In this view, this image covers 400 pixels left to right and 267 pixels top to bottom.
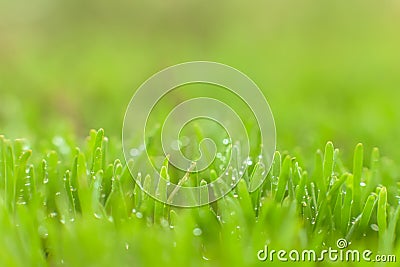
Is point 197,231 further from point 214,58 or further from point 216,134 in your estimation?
point 214,58

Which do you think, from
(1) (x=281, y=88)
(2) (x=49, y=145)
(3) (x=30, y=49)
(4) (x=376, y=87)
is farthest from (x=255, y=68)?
(2) (x=49, y=145)

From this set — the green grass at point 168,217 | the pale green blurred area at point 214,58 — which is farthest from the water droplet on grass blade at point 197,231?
the pale green blurred area at point 214,58

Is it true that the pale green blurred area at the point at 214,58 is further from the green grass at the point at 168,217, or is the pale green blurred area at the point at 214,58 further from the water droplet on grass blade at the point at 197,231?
the water droplet on grass blade at the point at 197,231

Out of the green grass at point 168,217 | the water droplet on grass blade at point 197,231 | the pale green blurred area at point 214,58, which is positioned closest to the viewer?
the green grass at point 168,217

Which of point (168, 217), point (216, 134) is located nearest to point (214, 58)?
point (216, 134)

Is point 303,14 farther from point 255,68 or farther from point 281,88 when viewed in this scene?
point 281,88

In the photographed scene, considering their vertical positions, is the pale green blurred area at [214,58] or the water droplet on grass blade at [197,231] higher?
the pale green blurred area at [214,58]

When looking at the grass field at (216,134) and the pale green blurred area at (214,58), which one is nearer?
the grass field at (216,134)

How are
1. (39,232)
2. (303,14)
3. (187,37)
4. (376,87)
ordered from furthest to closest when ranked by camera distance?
(303,14) → (187,37) → (376,87) → (39,232)
